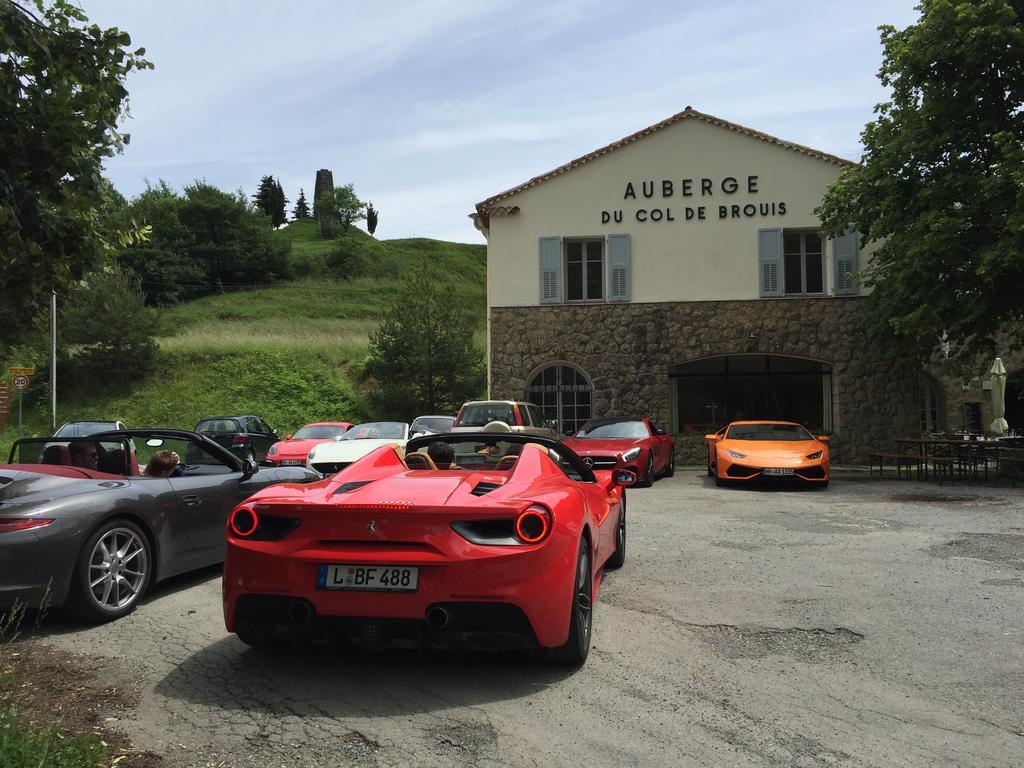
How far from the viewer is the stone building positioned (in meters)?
23.6

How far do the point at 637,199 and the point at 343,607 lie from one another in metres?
21.6

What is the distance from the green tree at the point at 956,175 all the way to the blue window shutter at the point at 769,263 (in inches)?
210

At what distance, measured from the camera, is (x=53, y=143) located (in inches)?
260

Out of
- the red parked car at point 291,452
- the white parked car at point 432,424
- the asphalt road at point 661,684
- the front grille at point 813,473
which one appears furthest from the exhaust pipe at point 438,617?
the white parked car at point 432,424

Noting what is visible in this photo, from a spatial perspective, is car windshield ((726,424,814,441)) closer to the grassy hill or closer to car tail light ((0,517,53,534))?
car tail light ((0,517,53,534))

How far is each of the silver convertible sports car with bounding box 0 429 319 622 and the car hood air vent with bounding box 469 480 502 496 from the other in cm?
268

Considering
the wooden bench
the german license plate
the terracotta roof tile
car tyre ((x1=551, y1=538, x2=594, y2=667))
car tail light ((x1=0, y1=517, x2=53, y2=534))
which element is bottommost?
the wooden bench

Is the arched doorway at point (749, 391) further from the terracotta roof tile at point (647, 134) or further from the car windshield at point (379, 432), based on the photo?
the car windshield at point (379, 432)

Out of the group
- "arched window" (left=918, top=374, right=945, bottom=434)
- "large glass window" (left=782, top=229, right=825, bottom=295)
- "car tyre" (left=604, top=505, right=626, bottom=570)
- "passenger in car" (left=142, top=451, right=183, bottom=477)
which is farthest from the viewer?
"arched window" (left=918, top=374, right=945, bottom=434)

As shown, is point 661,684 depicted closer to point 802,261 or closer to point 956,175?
point 956,175

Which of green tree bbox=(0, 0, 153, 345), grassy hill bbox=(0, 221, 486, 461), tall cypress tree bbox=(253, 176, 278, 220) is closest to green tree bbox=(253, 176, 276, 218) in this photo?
tall cypress tree bbox=(253, 176, 278, 220)

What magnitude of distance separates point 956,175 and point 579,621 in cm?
1540

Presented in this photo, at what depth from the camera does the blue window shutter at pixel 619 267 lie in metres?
24.2

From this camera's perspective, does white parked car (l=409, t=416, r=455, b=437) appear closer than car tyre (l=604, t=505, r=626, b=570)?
No
